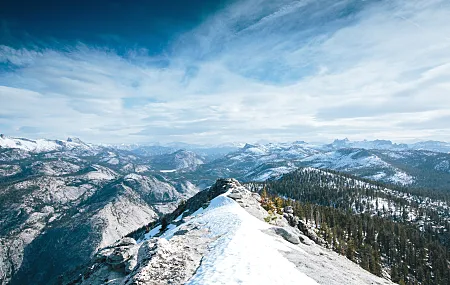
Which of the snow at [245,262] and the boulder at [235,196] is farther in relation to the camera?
the boulder at [235,196]

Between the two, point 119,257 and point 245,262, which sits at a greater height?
point 245,262

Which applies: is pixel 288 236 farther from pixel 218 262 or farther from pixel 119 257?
pixel 119 257

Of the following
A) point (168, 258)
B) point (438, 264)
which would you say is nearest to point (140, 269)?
point (168, 258)

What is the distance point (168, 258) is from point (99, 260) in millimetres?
26439

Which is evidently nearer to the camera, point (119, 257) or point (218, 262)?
point (218, 262)

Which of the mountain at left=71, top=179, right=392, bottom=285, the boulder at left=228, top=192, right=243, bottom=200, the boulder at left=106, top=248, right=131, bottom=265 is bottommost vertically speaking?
the boulder at left=228, top=192, right=243, bottom=200

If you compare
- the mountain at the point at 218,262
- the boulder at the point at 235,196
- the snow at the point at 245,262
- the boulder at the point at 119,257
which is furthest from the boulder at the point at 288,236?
the boulder at the point at 235,196

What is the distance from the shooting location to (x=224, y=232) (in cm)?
3497

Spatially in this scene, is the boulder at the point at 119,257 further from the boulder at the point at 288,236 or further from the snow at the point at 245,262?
the boulder at the point at 288,236

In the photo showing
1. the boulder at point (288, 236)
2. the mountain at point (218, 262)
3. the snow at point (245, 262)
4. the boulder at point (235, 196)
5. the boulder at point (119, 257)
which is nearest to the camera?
the snow at point (245, 262)

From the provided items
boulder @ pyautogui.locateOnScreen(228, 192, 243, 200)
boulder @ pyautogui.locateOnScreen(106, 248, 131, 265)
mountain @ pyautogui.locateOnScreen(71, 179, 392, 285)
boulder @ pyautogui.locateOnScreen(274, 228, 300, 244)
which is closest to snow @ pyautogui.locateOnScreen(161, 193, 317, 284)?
mountain @ pyautogui.locateOnScreen(71, 179, 392, 285)

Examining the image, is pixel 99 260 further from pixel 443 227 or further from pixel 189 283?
pixel 443 227

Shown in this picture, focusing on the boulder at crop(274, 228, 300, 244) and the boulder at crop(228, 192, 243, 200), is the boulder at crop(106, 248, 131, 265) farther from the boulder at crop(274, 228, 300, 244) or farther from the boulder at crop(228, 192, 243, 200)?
the boulder at crop(228, 192, 243, 200)

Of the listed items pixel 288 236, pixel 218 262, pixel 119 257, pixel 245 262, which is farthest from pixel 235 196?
pixel 245 262
